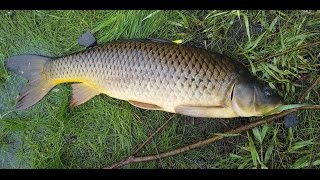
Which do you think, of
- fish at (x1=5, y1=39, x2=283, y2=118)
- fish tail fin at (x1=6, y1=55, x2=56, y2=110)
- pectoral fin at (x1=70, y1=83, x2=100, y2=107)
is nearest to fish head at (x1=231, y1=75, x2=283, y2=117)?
fish at (x1=5, y1=39, x2=283, y2=118)

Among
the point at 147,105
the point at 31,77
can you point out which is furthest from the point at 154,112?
the point at 31,77

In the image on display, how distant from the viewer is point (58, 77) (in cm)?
256

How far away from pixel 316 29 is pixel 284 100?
1.53 feet

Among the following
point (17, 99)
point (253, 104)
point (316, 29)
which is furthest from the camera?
point (17, 99)

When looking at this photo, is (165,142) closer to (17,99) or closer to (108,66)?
(108,66)

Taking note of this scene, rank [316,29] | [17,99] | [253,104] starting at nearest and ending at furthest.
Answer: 1. [253,104]
2. [316,29]
3. [17,99]

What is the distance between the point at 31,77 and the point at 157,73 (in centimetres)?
83

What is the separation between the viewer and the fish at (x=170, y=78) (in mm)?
2277

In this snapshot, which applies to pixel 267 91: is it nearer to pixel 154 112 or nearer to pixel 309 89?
pixel 309 89

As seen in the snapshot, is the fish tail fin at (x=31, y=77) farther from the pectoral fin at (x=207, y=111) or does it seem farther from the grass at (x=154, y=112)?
the pectoral fin at (x=207, y=111)

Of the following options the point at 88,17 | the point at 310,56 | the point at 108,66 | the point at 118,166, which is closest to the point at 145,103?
the point at 108,66

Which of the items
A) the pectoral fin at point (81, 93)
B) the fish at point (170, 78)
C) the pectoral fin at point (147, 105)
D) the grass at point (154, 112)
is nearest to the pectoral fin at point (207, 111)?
the fish at point (170, 78)

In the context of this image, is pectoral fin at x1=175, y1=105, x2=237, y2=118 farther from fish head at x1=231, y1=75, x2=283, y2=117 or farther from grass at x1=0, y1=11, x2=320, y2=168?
grass at x1=0, y1=11, x2=320, y2=168

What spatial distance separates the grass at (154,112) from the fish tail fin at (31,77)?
171mm
